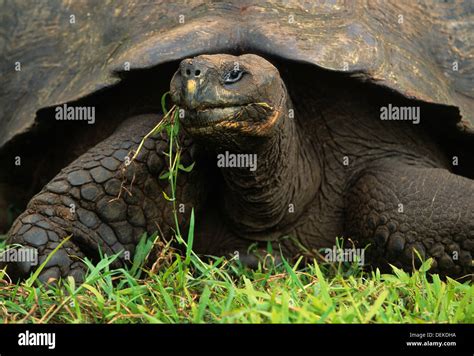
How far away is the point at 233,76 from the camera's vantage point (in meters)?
3.61

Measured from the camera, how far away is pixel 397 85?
14.0ft

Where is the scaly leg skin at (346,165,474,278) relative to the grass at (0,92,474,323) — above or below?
above

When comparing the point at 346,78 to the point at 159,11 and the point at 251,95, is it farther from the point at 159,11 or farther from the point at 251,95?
the point at 159,11

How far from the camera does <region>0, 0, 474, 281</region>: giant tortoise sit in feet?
13.4

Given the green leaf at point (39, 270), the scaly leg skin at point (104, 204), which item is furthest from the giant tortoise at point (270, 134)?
the green leaf at point (39, 270)

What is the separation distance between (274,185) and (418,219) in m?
0.70

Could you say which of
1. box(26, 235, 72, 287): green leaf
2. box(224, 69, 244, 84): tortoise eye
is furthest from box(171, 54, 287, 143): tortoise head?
box(26, 235, 72, 287): green leaf

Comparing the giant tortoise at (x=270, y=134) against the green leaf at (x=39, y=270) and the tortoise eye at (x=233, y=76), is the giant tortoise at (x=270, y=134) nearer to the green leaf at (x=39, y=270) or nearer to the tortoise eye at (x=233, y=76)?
the tortoise eye at (x=233, y=76)

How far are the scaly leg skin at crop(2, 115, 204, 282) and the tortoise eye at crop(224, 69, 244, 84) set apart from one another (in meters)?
0.79

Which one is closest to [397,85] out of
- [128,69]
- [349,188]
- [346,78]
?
[346,78]

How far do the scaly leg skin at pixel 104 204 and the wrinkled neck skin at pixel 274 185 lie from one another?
10.5 inches

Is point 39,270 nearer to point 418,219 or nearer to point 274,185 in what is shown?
point 274,185

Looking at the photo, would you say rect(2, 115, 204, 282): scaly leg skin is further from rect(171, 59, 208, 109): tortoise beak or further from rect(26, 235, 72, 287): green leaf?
rect(171, 59, 208, 109): tortoise beak
